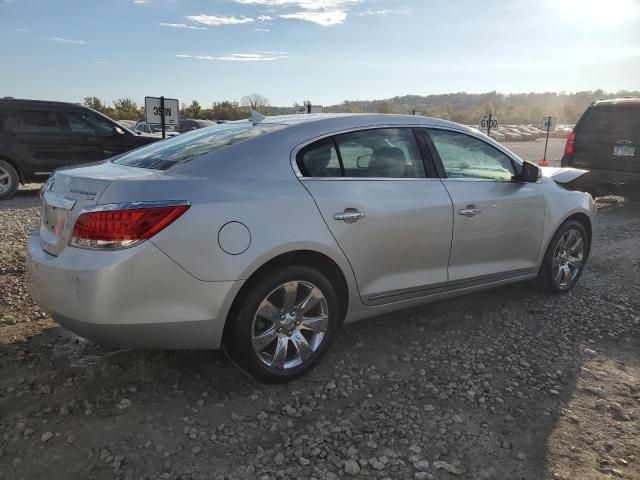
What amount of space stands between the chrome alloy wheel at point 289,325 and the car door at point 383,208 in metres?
0.34

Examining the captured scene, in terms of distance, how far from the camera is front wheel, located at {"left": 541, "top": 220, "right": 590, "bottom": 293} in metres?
4.69

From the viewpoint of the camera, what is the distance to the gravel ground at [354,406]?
251 centimetres

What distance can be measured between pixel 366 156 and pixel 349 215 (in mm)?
487

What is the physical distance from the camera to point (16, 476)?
236 cm

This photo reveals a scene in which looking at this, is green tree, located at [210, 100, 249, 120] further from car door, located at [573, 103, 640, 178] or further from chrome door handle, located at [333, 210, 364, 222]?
chrome door handle, located at [333, 210, 364, 222]

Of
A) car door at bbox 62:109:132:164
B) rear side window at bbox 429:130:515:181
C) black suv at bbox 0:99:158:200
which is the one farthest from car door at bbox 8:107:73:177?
rear side window at bbox 429:130:515:181

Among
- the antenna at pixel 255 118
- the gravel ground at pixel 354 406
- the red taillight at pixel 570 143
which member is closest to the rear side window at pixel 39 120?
the gravel ground at pixel 354 406

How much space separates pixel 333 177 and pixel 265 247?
69cm

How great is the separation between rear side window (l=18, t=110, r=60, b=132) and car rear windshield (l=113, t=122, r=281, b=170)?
735 centimetres

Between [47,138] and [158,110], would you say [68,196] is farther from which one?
[47,138]

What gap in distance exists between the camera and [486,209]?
13.0ft

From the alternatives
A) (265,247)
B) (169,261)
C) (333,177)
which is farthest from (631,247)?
(169,261)

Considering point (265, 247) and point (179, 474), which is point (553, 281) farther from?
point (179, 474)

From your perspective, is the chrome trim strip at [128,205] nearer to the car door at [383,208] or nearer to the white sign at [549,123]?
the car door at [383,208]
